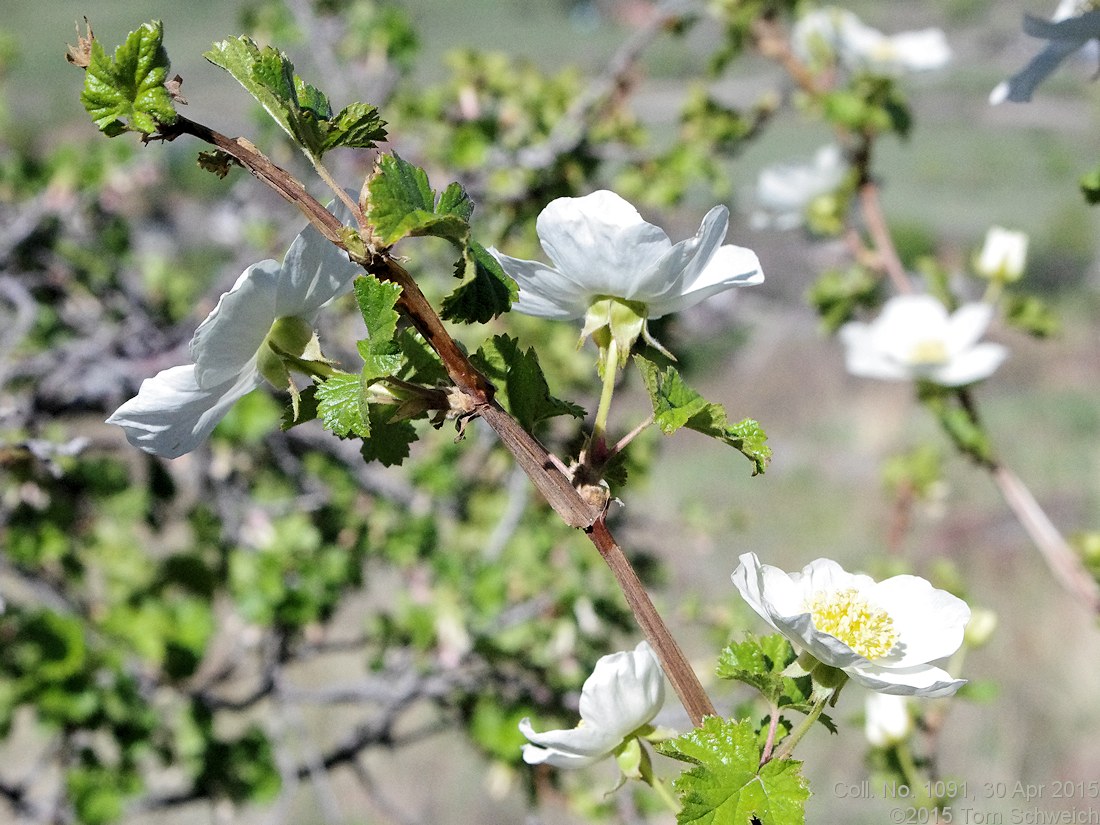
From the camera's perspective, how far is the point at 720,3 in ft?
5.46

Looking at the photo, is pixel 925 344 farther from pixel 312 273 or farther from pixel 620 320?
pixel 312 273

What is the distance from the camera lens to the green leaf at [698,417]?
1.55ft

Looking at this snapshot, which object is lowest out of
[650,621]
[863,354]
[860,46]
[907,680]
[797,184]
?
[863,354]

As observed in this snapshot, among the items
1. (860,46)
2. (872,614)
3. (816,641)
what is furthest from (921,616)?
(860,46)

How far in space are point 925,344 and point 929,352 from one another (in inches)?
0.8

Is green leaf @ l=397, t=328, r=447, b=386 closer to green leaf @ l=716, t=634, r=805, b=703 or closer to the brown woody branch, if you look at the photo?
the brown woody branch

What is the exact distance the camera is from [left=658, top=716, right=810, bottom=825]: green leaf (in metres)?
0.45

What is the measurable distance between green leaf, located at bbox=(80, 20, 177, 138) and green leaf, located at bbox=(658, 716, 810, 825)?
373 millimetres

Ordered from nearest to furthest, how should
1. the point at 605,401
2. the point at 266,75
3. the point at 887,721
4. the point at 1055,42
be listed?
the point at 266,75 → the point at 605,401 → the point at 1055,42 → the point at 887,721

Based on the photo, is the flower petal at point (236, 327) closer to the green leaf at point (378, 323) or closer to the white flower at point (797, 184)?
the green leaf at point (378, 323)

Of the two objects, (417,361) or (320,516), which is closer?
(417,361)

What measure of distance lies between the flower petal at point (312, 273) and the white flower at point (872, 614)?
26cm

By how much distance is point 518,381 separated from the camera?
0.51m

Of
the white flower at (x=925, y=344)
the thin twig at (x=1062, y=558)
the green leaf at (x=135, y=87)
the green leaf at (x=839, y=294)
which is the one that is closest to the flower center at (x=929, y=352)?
the white flower at (x=925, y=344)
